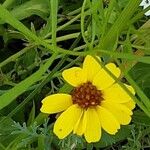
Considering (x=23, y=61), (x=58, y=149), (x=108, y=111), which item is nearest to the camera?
(x=108, y=111)

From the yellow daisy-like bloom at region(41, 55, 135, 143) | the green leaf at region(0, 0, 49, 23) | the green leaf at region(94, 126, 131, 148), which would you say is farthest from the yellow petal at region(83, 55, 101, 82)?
the green leaf at region(0, 0, 49, 23)

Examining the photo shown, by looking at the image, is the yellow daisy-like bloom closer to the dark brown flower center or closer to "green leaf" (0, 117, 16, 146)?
the dark brown flower center

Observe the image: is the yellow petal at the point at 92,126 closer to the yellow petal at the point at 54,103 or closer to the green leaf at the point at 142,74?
the yellow petal at the point at 54,103

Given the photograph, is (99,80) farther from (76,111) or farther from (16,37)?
(16,37)

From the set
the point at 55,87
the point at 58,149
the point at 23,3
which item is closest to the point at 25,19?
the point at 23,3

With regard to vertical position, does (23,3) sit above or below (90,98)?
above

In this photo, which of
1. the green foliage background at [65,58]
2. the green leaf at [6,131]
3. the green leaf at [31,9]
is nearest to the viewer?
the green foliage background at [65,58]

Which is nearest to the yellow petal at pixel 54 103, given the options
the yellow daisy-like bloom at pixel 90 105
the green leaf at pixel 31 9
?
the yellow daisy-like bloom at pixel 90 105

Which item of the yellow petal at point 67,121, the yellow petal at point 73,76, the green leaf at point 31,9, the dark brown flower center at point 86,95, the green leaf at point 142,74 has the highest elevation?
the green leaf at point 31,9
